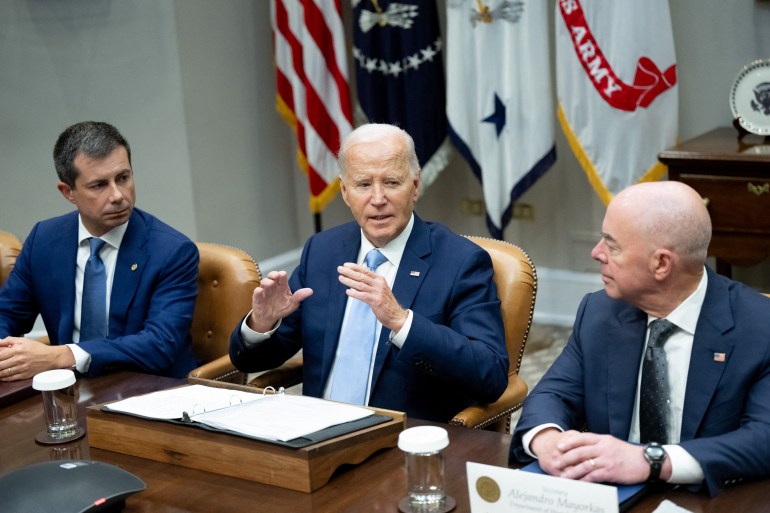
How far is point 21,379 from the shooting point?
280cm

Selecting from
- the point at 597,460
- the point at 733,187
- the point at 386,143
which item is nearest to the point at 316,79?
the point at 733,187

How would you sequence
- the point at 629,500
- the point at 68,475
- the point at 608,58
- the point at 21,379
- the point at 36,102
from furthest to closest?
the point at 36,102, the point at 608,58, the point at 21,379, the point at 68,475, the point at 629,500

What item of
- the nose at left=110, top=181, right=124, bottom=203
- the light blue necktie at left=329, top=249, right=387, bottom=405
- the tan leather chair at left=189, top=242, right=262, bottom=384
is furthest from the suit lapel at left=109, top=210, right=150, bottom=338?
the light blue necktie at left=329, top=249, right=387, bottom=405

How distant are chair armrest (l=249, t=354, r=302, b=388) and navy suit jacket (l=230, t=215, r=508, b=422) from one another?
59 millimetres

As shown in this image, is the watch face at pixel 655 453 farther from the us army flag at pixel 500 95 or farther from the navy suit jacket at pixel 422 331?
the us army flag at pixel 500 95

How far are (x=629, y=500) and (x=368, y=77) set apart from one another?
4.06 m

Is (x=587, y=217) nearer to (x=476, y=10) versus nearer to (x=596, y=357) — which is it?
(x=476, y=10)

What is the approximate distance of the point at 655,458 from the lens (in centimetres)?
193

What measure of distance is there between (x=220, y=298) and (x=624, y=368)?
1.52 m

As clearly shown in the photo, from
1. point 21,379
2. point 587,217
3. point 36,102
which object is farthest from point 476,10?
point 21,379

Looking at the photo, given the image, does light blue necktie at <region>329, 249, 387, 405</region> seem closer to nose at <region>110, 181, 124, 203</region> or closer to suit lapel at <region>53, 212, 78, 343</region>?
nose at <region>110, 181, 124, 203</region>

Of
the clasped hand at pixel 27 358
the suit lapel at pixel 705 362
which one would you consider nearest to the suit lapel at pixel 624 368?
the suit lapel at pixel 705 362

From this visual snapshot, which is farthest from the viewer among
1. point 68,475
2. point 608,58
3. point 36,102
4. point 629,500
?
point 36,102

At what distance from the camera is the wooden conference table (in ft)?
6.32
